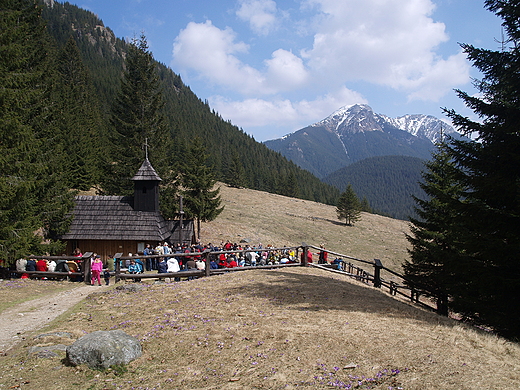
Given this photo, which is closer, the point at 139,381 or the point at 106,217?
the point at 139,381

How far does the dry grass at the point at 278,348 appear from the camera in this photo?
595 cm

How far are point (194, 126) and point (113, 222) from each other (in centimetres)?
10491

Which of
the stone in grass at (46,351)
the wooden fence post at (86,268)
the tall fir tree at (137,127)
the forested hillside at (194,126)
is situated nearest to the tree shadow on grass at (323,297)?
the stone in grass at (46,351)

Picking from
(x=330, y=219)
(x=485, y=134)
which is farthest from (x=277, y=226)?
(x=485, y=134)

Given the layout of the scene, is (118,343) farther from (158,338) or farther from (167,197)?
(167,197)

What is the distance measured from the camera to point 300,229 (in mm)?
53562

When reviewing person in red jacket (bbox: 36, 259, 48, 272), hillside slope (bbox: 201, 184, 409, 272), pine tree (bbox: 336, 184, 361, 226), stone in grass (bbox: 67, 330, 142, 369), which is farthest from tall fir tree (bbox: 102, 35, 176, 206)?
pine tree (bbox: 336, 184, 361, 226)

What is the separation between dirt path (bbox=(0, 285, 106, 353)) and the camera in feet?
28.7

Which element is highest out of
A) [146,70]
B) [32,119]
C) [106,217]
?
[146,70]

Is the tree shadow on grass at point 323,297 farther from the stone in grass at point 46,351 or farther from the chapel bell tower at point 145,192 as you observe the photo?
the chapel bell tower at point 145,192

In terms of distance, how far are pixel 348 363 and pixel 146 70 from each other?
35300mm

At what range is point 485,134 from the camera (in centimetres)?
1085

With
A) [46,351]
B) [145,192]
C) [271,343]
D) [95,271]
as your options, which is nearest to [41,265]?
[95,271]

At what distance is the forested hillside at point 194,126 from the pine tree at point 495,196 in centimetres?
6595
